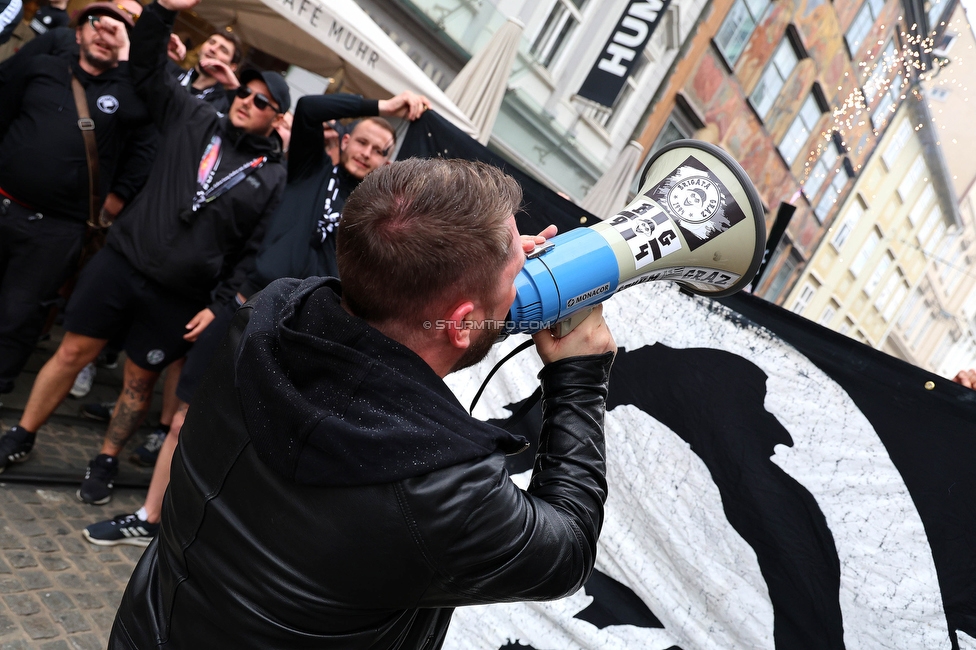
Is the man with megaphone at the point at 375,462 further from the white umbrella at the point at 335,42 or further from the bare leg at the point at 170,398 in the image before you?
the white umbrella at the point at 335,42

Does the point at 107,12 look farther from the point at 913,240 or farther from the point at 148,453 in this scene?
the point at 913,240

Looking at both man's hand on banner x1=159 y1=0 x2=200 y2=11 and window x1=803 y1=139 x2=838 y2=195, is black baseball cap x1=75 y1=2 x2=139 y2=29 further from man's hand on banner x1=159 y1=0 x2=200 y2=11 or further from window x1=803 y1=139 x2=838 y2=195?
window x1=803 y1=139 x2=838 y2=195

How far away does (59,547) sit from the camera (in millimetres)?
2697

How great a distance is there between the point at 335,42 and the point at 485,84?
174 centimetres

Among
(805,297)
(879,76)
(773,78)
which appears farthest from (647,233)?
(805,297)

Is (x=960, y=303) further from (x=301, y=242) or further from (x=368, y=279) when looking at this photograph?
(x=368, y=279)

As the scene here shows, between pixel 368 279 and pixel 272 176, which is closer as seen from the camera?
pixel 368 279

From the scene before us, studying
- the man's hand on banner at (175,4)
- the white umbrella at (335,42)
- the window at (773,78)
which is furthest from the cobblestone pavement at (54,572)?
the window at (773,78)

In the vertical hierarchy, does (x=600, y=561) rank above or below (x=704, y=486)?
below

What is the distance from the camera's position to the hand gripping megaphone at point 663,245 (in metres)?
1.30

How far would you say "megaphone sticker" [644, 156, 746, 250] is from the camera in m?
1.55

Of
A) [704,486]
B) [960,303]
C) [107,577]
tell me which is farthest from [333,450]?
[960,303]

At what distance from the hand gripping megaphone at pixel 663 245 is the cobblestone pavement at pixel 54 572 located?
2068mm

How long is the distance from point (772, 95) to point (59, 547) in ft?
54.0
